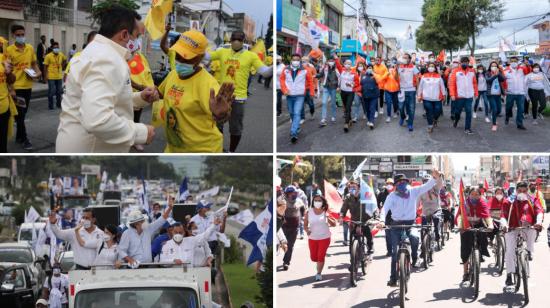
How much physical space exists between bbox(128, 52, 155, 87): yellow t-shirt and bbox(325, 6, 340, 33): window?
8.30m

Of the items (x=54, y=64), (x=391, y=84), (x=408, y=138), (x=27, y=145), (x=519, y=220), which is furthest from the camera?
(x=54, y=64)

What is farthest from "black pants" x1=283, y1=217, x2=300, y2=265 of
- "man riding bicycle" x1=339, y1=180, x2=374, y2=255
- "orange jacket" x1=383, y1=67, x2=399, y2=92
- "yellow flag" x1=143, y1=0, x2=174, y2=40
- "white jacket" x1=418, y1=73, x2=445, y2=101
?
"orange jacket" x1=383, y1=67, x2=399, y2=92

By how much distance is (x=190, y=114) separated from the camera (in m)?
5.07

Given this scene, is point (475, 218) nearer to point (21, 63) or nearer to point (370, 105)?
point (370, 105)

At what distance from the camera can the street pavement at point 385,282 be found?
6922mm

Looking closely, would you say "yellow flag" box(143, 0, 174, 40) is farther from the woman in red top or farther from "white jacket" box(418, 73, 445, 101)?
"white jacket" box(418, 73, 445, 101)

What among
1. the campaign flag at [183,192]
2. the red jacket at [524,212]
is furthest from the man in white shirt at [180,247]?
the red jacket at [524,212]

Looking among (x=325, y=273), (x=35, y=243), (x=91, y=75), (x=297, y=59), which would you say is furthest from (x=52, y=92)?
(x=91, y=75)

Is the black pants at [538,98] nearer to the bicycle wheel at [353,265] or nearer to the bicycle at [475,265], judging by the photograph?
the bicycle at [475,265]

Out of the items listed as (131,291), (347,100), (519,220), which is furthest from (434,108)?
(131,291)

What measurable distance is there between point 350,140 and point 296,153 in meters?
1.62

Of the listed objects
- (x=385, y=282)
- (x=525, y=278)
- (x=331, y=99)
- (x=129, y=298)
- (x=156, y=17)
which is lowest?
(x=385, y=282)

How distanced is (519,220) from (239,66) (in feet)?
11.1

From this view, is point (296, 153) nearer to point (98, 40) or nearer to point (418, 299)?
point (418, 299)
